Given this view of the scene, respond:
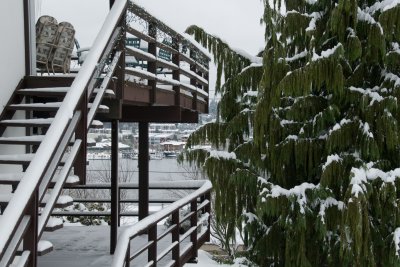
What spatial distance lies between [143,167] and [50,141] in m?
6.16

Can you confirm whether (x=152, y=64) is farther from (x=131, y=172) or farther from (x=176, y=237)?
(x=131, y=172)

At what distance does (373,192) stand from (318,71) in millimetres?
1898

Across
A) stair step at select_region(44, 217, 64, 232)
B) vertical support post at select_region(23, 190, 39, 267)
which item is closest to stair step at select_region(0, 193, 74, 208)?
stair step at select_region(44, 217, 64, 232)

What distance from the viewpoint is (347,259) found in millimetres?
8836

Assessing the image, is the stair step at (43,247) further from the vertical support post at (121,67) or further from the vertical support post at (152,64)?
the vertical support post at (152,64)

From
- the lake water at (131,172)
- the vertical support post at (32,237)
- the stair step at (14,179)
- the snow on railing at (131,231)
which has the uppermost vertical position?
the stair step at (14,179)

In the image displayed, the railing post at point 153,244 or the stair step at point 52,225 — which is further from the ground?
the stair step at point 52,225

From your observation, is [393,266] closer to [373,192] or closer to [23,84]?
[373,192]

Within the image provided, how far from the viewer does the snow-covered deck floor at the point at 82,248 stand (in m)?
7.72

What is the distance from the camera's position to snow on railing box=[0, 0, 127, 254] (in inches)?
140

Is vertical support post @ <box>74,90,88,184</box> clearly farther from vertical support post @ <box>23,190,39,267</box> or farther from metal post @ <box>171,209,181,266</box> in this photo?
metal post @ <box>171,209,181,266</box>

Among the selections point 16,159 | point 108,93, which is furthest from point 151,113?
point 16,159

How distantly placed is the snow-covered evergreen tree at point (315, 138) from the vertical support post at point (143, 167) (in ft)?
3.31

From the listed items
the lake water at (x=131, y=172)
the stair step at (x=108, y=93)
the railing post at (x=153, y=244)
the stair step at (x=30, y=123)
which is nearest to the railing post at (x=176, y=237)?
the railing post at (x=153, y=244)
